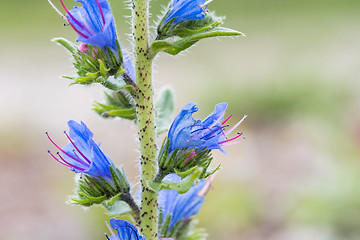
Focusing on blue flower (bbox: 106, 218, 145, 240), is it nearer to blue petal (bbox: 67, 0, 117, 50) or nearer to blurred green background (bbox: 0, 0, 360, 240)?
blurred green background (bbox: 0, 0, 360, 240)

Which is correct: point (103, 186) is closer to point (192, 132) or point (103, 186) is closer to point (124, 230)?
point (124, 230)

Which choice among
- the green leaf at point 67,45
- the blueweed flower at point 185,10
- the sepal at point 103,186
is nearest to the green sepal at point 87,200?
the sepal at point 103,186

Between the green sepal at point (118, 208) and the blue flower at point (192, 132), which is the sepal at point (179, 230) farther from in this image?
the blue flower at point (192, 132)

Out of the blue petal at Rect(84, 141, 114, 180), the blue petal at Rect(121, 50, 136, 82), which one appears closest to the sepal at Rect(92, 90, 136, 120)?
the blue petal at Rect(121, 50, 136, 82)

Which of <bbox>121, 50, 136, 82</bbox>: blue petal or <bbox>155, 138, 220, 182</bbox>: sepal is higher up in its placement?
<bbox>121, 50, 136, 82</bbox>: blue petal

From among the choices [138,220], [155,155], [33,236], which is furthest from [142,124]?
[33,236]

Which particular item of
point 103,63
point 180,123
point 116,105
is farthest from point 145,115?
point 116,105
